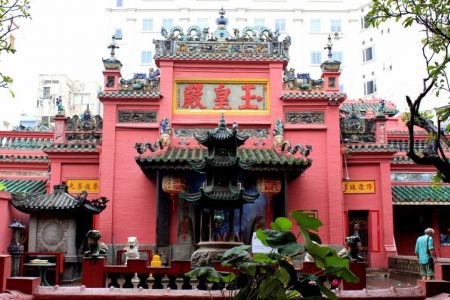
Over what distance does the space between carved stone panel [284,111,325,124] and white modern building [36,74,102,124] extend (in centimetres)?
3306

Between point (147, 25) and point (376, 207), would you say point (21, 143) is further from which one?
point (147, 25)

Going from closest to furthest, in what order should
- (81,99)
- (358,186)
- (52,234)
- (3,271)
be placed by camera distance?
(3,271), (52,234), (358,186), (81,99)

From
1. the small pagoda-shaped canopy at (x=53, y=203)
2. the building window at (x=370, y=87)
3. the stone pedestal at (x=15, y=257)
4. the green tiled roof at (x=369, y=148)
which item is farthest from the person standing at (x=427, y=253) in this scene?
the building window at (x=370, y=87)

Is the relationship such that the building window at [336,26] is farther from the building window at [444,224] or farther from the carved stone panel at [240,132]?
the carved stone panel at [240,132]

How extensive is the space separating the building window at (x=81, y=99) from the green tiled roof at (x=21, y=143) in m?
31.0

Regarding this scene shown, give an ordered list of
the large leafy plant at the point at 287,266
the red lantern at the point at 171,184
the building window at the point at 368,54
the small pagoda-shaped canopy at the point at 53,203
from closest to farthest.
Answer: the large leafy plant at the point at 287,266
the small pagoda-shaped canopy at the point at 53,203
the red lantern at the point at 171,184
the building window at the point at 368,54

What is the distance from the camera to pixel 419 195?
18.3 meters

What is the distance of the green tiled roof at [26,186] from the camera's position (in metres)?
17.8

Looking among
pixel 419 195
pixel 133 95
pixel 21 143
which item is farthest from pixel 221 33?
pixel 419 195

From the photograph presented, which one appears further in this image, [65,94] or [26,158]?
[65,94]

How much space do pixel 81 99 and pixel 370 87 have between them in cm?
2645

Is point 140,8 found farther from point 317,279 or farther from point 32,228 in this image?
point 317,279

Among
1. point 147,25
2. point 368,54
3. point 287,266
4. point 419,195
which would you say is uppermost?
point 147,25

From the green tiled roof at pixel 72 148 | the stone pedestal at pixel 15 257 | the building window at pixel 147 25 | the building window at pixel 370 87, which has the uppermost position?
the building window at pixel 147 25
